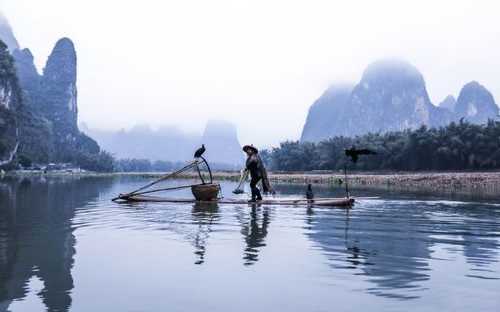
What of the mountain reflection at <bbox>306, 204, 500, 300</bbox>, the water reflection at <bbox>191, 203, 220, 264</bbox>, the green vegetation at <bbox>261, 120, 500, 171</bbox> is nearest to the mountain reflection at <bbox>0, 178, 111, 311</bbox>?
the water reflection at <bbox>191, 203, 220, 264</bbox>

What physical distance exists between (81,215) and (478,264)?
12.7 m

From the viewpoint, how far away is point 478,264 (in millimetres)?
8219

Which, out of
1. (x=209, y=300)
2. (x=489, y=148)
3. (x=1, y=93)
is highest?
(x=1, y=93)

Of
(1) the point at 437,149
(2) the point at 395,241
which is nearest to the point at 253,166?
(2) the point at 395,241

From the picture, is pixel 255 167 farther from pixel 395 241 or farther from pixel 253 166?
pixel 395 241

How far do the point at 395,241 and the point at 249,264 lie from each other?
13.6 feet

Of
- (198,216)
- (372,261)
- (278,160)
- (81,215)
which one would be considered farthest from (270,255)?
(278,160)

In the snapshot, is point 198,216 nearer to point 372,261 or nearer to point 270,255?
point 270,255

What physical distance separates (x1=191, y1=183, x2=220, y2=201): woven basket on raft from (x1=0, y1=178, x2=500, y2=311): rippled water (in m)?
5.77

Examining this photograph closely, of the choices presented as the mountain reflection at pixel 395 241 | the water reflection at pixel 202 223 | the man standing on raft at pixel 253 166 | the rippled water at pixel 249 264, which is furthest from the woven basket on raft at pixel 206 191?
the rippled water at pixel 249 264

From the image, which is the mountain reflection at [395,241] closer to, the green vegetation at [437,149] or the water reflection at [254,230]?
the water reflection at [254,230]

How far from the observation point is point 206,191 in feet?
66.8

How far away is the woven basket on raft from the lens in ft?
66.6

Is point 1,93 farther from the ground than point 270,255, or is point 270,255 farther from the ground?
point 1,93
